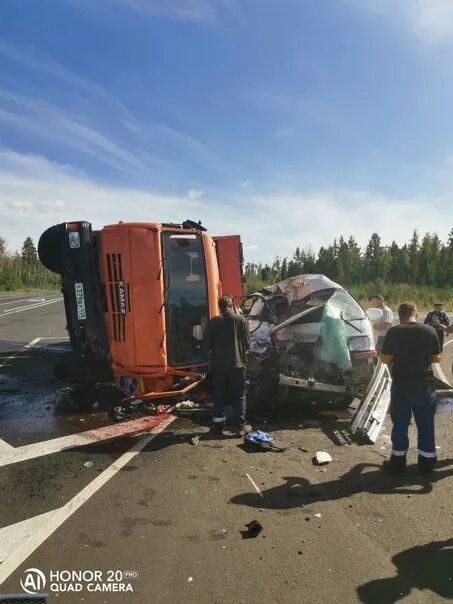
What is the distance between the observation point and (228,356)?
5.67 meters

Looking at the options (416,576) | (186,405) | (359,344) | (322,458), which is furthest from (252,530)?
(359,344)

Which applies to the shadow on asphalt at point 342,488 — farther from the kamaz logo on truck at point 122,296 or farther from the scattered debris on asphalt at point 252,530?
the kamaz logo on truck at point 122,296

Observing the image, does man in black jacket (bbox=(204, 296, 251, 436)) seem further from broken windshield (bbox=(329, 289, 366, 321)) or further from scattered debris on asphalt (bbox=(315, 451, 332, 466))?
broken windshield (bbox=(329, 289, 366, 321))

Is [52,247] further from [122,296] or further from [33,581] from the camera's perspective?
[33,581]

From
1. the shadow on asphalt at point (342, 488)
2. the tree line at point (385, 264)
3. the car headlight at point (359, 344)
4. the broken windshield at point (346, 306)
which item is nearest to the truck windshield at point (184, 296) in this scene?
the broken windshield at point (346, 306)

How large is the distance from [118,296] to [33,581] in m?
3.93

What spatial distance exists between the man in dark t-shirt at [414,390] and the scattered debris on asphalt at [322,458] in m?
0.57

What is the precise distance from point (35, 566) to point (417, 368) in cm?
370

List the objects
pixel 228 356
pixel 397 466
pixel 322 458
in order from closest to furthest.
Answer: pixel 397 466 < pixel 322 458 < pixel 228 356

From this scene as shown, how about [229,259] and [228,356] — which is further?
[229,259]

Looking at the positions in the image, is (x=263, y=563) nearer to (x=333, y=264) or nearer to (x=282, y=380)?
(x=282, y=380)

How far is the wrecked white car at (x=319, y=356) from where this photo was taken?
20.8 feet

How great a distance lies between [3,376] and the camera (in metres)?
8.73

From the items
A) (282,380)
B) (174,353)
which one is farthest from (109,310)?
(282,380)
